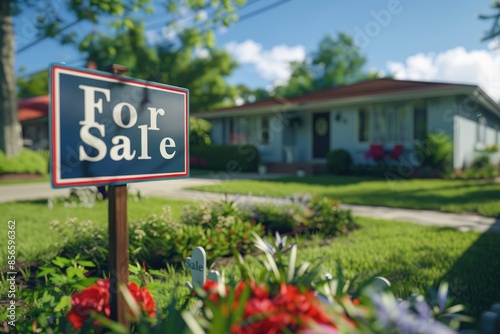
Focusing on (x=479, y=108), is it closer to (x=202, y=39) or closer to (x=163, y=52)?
(x=202, y=39)

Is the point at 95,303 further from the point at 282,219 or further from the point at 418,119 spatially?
the point at 418,119

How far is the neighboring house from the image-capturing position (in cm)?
1464

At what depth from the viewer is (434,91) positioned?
13844 mm

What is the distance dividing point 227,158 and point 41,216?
13816 mm

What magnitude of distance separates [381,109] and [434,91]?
108 inches

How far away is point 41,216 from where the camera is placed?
657cm

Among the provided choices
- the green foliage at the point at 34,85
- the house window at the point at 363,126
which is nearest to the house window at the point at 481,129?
the house window at the point at 363,126

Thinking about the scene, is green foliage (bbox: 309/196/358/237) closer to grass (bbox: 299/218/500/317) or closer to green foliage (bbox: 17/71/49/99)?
grass (bbox: 299/218/500/317)

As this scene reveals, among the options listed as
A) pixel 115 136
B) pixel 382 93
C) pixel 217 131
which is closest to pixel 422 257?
pixel 115 136

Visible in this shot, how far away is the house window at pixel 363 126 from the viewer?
55.3 feet

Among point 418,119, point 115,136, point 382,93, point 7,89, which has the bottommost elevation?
point 115,136

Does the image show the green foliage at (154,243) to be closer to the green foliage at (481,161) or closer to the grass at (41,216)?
the grass at (41,216)

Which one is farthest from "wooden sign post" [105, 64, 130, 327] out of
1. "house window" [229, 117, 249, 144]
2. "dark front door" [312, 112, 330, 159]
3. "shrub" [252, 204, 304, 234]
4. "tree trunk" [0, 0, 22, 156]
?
"house window" [229, 117, 249, 144]

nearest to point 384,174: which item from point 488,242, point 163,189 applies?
point 163,189
